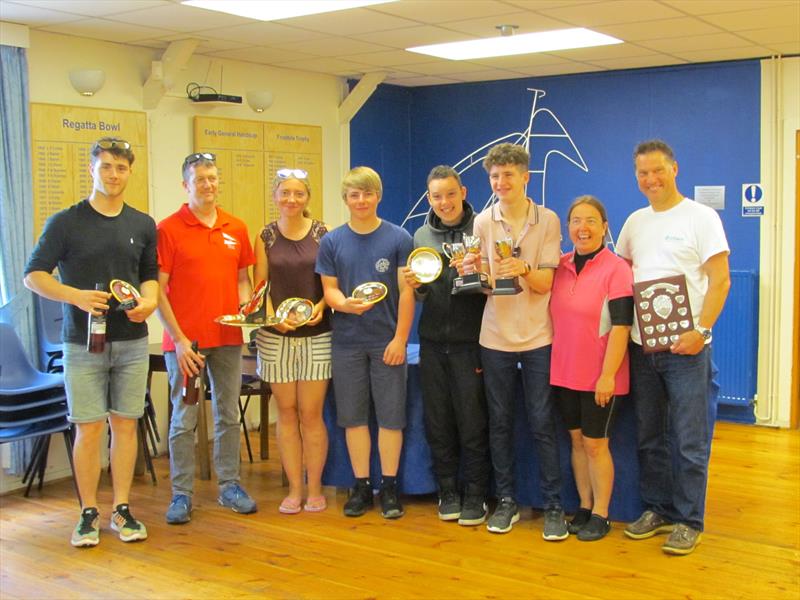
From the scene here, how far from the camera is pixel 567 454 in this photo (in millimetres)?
4117

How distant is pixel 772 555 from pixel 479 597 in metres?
1.25

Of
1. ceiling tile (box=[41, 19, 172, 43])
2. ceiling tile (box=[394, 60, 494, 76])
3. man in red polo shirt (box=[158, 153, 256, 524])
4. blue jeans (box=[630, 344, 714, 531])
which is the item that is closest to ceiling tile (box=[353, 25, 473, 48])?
ceiling tile (box=[394, 60, 494, 76])

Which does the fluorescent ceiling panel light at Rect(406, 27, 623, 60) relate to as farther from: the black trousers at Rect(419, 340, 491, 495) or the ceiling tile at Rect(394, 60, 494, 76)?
the black trousers at Rect(419, 340, 491, 495)

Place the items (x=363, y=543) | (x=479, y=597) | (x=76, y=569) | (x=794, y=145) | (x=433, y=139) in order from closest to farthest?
(x=479, y=597)
(x=76, y=569)
(x=363, y=543)
(x=794, y=145)
(x=433, y=139)

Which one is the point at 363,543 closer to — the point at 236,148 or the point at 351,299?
the point at 351,299

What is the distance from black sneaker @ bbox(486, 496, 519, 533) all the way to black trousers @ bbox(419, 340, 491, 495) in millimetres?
122

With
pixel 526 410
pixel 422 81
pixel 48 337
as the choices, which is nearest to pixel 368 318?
pixel 526 410

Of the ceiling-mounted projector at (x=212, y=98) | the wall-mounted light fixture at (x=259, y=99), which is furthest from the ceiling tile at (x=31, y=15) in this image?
the wall-mounted light fixture at (x=259, y=99)

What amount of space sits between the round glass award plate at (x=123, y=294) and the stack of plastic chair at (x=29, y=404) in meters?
1.01

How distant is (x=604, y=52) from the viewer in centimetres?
595

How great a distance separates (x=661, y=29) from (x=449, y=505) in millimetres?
2785

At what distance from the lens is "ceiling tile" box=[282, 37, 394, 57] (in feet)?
18.0

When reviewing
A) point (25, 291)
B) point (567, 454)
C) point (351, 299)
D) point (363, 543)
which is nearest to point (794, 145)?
point (567, 454)

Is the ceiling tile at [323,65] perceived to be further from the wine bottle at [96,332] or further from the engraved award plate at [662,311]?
the engraved award plate at [662,311]
